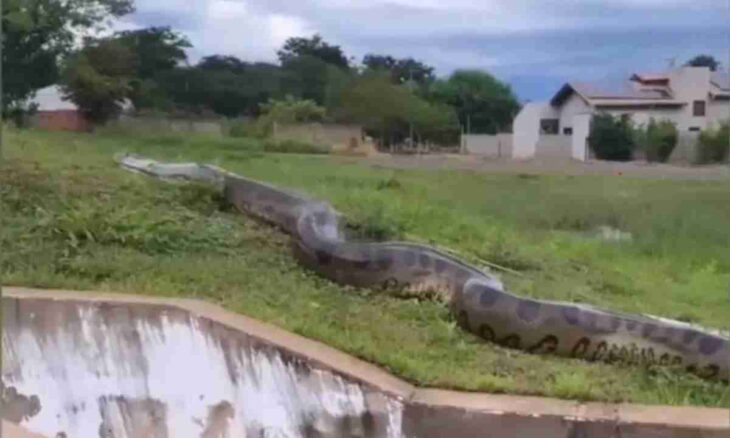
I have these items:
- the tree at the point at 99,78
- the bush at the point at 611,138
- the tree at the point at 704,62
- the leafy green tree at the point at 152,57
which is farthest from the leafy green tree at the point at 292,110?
the tree at the point at 704,62

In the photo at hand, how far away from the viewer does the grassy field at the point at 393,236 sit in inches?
113

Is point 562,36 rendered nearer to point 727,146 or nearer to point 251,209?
point 727,146

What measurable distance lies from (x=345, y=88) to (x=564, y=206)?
2.86 feet

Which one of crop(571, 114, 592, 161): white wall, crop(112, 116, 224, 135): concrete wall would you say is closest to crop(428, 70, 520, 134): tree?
crop(571, 114, 592, 161): white wall

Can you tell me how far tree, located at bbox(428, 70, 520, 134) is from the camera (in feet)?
11.6

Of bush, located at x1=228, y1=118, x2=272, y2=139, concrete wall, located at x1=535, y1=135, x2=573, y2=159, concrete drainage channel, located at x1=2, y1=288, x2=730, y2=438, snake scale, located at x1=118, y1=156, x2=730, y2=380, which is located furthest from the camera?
bush, located at x1=228, y1=118, x2=272, y2=139

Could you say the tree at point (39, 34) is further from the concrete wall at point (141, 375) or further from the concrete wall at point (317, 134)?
the concrete wall at point (141, 375)

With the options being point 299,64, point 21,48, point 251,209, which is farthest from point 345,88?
point 21,48

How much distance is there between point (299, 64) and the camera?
3.93 m

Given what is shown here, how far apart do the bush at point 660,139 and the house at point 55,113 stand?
2.11 meters

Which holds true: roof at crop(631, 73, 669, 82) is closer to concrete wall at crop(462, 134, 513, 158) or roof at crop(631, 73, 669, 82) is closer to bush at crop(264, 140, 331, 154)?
concrete wall at crop(462, 134, 513, 158)

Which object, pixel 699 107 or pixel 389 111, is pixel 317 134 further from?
pixel 699 107

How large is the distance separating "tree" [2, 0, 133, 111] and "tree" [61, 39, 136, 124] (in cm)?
7

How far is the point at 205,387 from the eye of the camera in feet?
9.13
